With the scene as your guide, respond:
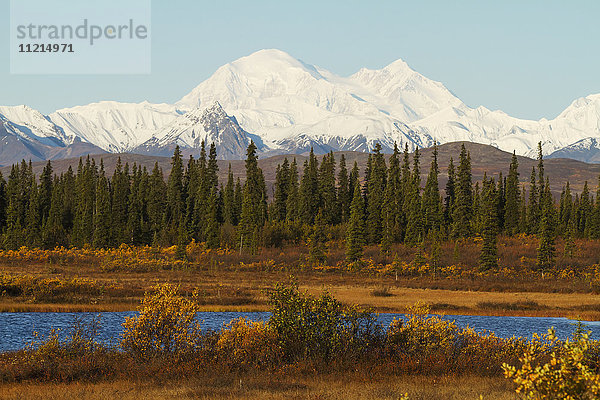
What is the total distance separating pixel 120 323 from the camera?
40594mm

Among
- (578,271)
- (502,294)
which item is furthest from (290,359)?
(578,271)

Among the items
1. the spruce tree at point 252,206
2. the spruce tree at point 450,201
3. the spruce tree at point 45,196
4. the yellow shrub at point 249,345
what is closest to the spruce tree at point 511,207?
the spruce tree at point 450,201

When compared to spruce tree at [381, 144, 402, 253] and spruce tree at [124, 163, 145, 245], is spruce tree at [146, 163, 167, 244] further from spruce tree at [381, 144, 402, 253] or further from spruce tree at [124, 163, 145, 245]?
spruce tree at [381, 144, 402, 253]

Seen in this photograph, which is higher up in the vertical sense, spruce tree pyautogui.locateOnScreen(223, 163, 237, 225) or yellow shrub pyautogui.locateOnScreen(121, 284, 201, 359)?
spruce tree pyautogui.locateOnScreen(223, 163, 237, 225)

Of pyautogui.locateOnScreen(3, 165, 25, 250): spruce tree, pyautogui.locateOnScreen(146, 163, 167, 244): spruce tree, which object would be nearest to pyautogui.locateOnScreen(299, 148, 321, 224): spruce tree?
pyautogui.locateOnScreen(146, 163, 167, 244): spruce tree

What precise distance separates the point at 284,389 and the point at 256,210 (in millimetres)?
101511

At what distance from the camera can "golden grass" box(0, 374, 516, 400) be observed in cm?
1884

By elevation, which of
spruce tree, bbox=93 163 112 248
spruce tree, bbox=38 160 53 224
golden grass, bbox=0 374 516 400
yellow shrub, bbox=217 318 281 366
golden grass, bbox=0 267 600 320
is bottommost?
golden grass, bbox=0 267 600 320

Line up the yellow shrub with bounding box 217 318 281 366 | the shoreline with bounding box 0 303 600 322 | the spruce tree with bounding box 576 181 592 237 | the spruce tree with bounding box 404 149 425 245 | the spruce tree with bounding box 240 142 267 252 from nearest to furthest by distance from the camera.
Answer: the yellow shrub with bounding box 217 318 281 366, the shoreline with bounding box 0 303 600 322, the spruce tree with bounding box 240 142 267 252, the spruce tree with bounding box 404 149 425 245, the spruce tree with bounding box 576 181 592 237

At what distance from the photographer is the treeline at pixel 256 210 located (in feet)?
379

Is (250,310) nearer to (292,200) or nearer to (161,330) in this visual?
(161,330)

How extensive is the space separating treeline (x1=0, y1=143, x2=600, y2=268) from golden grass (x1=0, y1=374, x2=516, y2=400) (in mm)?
83151

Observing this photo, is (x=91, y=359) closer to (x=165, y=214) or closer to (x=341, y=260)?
(x=341, y=260)

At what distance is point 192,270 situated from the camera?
284 feet
